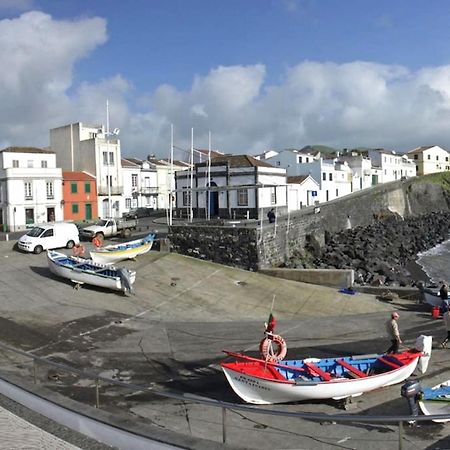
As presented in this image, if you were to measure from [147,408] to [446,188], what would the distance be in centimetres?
8077

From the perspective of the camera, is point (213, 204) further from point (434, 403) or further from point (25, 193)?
point (434, 403)

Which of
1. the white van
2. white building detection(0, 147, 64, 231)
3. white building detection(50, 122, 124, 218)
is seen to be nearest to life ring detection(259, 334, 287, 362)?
the white van

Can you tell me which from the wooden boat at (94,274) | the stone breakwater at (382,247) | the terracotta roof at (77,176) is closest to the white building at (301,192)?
the stone breakwater at (382,247)

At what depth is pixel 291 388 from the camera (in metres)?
9.57

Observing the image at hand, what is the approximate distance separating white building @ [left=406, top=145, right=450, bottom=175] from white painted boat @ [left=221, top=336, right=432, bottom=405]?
100544 millimetres

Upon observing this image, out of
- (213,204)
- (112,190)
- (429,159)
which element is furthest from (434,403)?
(429,159)

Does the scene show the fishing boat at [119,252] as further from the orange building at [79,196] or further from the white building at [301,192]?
the white building at [301,192]

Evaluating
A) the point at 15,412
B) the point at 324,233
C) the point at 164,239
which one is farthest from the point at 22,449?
the point at 324,233

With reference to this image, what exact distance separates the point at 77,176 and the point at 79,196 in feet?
6.37

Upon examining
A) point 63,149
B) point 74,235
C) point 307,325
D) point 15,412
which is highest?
point 63,149

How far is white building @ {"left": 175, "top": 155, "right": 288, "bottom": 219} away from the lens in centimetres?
4081

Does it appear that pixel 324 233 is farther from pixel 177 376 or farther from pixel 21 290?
pixel 177 376

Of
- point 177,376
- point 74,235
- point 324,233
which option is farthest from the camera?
point 324,233

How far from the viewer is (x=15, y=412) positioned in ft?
23.7
